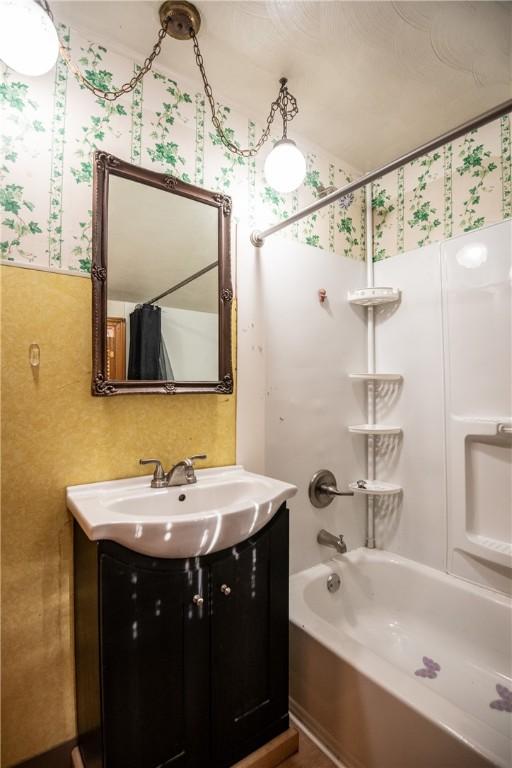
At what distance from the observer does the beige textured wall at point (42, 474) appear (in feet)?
3.60

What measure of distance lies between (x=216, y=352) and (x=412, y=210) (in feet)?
4.36

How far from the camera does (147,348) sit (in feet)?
4.35

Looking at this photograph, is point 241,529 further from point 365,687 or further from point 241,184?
point 241,184

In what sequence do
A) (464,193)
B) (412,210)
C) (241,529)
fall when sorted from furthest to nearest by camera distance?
(412,210)
(464,193)
(241,529)

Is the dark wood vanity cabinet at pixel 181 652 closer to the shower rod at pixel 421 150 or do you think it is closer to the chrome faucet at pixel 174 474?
the chrome faucet at pixel 174 474

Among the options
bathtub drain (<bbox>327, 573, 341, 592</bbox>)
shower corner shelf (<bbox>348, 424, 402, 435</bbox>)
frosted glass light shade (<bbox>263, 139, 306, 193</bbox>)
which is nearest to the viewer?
frosted glass light shade (<bbox>263, 139, 306, 193</bbox>)

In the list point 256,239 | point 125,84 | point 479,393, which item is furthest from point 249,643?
point 125,84

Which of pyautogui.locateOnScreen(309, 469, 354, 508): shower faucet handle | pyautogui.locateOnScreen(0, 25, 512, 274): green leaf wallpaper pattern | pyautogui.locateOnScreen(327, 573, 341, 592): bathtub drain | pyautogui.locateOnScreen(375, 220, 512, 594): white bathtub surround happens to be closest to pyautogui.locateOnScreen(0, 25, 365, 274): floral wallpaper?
pyautogui.locateOnScreen(0, 25, 512, 274): green leaf wallpaper pattern

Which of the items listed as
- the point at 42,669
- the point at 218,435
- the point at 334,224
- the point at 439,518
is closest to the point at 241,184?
the point at 334,224

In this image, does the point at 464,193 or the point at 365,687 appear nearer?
the point at 365,687

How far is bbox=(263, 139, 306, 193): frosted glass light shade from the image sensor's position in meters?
1.45

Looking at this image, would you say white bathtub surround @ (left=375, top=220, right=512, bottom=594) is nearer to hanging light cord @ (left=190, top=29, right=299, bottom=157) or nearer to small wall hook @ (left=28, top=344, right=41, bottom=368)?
hanging light cord @ (left=190, top=29, right=299, bottom=157)

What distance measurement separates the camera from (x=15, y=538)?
1.11 m

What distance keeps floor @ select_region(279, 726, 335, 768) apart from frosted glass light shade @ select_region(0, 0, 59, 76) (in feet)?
7.28
